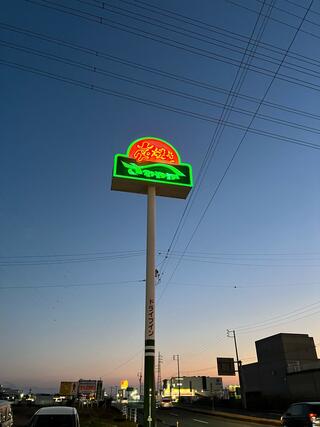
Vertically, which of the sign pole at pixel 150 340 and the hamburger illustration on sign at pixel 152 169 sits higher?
the hamburger illustration on sign at pixel 152 169

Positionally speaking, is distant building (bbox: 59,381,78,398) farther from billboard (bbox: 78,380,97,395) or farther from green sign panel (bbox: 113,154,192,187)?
green sign panel (bbox: 113,154,192,187)

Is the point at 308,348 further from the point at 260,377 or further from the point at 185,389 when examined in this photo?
the point at 185,389

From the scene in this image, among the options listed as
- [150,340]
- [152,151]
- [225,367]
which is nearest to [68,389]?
[225,367]

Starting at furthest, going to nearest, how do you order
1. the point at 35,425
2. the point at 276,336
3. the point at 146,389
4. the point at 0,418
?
the point at 276,336
the point at 0,418
the point at 146,389
the point at 35,425

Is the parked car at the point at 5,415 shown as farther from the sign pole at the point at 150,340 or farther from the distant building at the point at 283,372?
the distant building at the point at 283,372

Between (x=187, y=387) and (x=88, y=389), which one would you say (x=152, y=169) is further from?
(x=187, y=387)

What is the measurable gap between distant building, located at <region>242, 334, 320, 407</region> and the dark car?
136 ft

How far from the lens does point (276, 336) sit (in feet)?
237

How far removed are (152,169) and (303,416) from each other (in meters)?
14.7

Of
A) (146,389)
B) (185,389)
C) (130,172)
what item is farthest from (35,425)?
(185,389)

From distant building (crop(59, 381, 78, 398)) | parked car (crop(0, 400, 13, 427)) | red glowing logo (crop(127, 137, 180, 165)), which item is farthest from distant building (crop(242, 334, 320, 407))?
red glowing logo (crop(127, 137, 180, 165))

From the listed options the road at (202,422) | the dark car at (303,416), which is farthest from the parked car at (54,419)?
the road at (202,422)

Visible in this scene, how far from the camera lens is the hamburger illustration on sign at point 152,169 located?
20359 millimetres

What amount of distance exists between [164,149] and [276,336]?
206 feet
